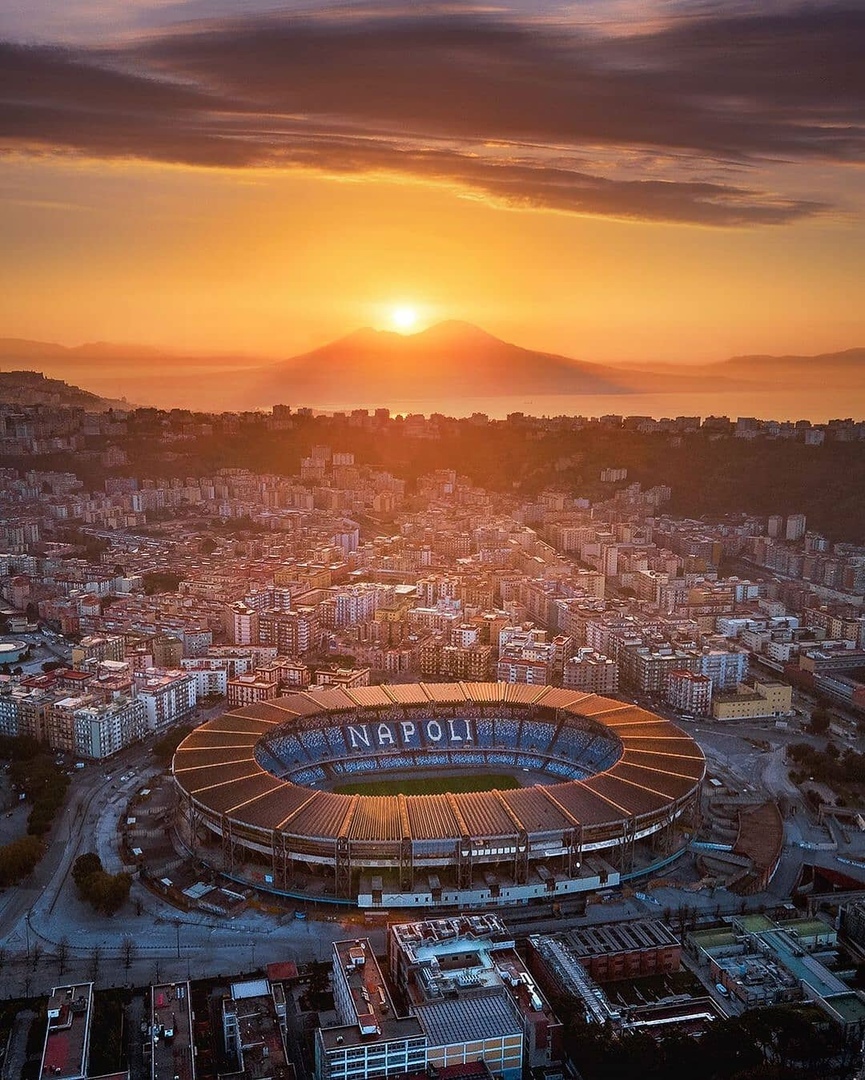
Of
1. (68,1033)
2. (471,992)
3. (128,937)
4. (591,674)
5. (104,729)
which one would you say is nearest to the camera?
(68,1033)

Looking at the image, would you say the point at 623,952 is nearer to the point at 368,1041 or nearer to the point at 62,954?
the point at 368,1041

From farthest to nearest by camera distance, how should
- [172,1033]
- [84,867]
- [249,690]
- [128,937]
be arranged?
[249,690] → [84,867] → [128,937] → [172,1033]

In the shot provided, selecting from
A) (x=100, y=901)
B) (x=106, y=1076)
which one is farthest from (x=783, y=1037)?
(x=100, y=901)

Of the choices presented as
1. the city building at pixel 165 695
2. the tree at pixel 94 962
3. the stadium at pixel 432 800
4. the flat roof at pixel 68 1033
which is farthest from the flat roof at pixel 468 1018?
the city building at pixel 165 695

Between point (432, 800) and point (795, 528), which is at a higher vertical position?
point (795, 528)

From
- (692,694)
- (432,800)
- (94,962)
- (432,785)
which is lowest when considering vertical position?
(94,962)

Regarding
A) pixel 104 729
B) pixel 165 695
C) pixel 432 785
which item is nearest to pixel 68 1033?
pixel 432 785

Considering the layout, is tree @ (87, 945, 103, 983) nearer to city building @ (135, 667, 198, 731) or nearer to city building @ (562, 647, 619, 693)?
city building @ (135, 667, 198, 731)

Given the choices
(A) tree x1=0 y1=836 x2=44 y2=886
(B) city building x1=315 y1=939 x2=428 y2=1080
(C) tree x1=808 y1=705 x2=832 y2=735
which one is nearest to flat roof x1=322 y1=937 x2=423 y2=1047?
(B) city building x1=315 y1=939 x2=428 y2=1080
